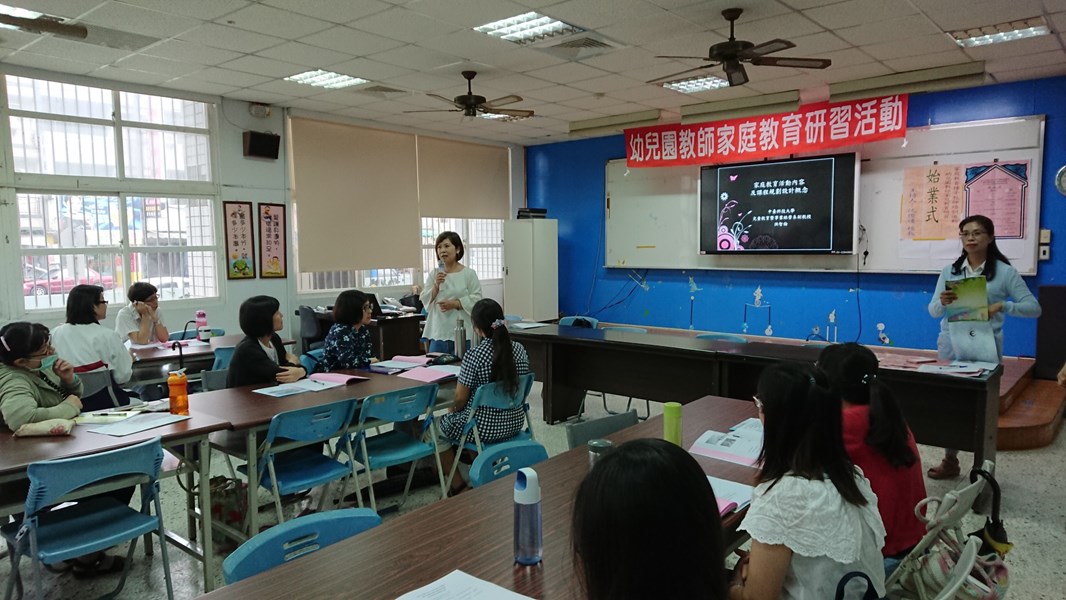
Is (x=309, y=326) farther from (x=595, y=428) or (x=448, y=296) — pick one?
(x=595, y=428)

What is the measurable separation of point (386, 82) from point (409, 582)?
5.31 meters

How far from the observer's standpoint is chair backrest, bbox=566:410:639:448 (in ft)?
7.87

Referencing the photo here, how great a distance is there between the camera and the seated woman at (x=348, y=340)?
364cm

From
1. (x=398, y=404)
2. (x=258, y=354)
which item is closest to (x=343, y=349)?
(x=258, y=354)

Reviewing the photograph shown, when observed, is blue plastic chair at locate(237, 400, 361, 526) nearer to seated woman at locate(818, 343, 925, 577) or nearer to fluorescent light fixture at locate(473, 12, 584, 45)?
seated woman at locate(818, 343, 925, 577)

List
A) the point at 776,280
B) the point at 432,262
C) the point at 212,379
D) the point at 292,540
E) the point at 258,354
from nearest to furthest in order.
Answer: the point at 292,540 < the point at 258,354 < the point at 212,379 < the point at 776,280 < the point at 432,262

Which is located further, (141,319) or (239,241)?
(239,241)

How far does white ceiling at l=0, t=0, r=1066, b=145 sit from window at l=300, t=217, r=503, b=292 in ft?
6.83

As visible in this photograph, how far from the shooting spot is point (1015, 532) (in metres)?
3.11

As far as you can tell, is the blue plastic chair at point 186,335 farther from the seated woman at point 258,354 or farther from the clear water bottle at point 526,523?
the clear water bottle at point 526,523

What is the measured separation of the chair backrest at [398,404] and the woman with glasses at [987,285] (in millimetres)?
2977

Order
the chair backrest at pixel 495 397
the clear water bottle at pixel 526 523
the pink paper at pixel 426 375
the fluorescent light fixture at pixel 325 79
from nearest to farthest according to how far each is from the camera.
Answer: the clear water bottle at pixel 526 523 < the chair backrest at pixel 495 397 < the pink paper at pixel 426 375 < the fluorescent light fixture at pixel 325 79

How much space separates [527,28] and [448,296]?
203 cm

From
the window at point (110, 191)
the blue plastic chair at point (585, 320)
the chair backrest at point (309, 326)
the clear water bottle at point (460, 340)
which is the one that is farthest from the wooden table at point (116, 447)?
the chair backrest at point (309, 326)
